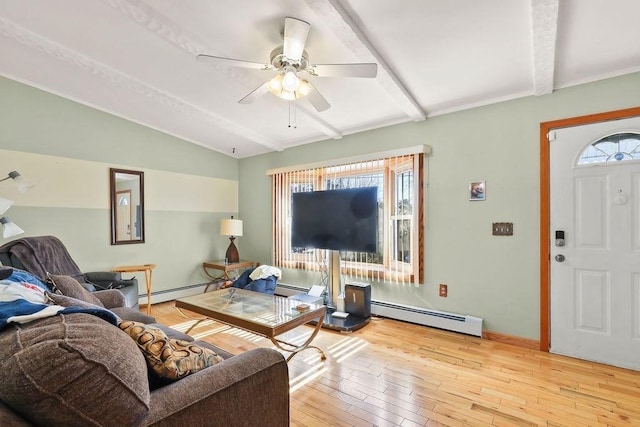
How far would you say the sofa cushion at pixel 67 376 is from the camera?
680 millimetres

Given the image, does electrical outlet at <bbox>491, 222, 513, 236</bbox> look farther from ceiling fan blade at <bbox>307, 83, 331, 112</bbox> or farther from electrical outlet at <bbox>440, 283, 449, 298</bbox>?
ceiling fan blade at <bbox>307, 83, 331, 112</bbox>

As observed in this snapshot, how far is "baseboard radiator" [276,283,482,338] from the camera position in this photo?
2970 mm

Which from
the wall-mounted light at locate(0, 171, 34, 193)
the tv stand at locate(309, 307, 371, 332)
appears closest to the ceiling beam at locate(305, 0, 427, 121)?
the tv stand at locate(309, 307, 371, 332)

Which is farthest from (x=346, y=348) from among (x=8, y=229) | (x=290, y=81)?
(x=8, y=229)

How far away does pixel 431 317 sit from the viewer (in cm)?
321

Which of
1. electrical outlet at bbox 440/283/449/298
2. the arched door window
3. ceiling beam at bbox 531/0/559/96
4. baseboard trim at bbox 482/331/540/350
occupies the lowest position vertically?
baseboard trim at bbox 482/331/540/350

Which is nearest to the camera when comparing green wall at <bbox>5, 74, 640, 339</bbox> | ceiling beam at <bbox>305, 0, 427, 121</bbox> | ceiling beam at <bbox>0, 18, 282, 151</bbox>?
ceiling beam at <bbox>305, 0, 427, 121</bbox>

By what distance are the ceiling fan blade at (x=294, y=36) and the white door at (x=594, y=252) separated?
2.28m

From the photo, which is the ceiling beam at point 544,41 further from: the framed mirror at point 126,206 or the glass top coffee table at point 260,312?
the framed mirror at point 126,206

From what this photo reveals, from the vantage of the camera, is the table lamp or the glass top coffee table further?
the table lamp

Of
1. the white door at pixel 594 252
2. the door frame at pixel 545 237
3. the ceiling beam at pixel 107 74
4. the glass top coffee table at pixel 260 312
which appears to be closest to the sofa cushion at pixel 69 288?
the glass top coffee table at pixel 260 312

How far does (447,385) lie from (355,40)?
249 cm

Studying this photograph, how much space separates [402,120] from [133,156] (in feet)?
11.6

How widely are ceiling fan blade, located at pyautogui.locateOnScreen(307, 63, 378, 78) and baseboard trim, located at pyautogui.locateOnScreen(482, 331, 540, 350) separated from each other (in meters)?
2.59
